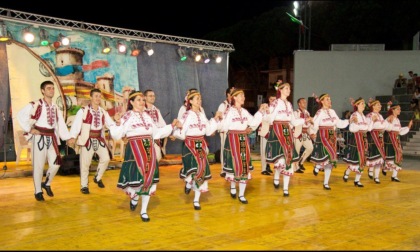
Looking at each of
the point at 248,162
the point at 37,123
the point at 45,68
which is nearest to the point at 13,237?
the point at 37,123

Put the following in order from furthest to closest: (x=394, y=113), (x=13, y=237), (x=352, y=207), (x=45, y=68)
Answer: (x=45, y=68) < (x=394, y=113) < (x=352, y=207) < (x=13, y=237)

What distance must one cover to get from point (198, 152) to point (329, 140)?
267 centimetres

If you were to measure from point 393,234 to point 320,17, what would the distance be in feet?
68.7

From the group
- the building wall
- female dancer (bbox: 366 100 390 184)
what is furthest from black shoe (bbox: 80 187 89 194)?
the building wall

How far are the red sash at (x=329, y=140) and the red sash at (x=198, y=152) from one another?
99.7 inches

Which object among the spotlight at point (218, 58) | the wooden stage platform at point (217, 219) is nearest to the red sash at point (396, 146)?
the wooden stage platform at point (217, 219)

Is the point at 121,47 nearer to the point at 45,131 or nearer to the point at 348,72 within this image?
the point at 45,131

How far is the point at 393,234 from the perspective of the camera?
4699 mm

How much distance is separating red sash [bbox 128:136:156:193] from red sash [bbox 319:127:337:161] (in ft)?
11.1

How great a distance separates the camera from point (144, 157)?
524cm

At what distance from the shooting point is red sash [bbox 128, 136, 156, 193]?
17.1ft

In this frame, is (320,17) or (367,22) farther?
(320,17)

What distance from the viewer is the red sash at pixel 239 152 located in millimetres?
6234

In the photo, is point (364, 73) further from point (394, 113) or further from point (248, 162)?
point (248, 162)
